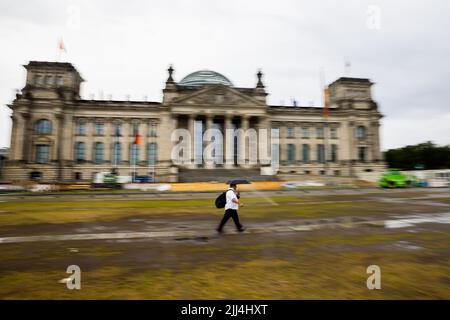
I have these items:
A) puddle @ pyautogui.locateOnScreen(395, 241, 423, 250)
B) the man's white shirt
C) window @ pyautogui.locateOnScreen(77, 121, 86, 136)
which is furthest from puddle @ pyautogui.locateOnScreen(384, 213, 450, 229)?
window @ pyautogui.locateOnScreen(77, 121, 86, 136)

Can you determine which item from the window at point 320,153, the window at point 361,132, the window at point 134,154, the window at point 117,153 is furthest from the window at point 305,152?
the window at point 117,153

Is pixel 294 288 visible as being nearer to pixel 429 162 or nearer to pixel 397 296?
pixel 397 296

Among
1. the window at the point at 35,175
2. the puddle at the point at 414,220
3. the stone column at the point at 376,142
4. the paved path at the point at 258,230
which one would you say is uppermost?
the stone column at the point at 376,142

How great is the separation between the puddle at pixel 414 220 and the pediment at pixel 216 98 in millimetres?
49617

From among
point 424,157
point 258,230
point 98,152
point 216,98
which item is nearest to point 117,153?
point 98,152

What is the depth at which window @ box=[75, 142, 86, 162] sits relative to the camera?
194 ft

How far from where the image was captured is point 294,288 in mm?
4477

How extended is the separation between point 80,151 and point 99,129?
19.6 ft

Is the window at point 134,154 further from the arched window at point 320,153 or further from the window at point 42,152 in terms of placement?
the arched window at point 320,153

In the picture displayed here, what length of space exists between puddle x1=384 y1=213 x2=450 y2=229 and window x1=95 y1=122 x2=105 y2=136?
5945cm

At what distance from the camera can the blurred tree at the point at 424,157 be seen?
81750mm

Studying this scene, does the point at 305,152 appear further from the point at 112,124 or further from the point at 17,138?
the point at 17,138

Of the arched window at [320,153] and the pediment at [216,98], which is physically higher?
the pediment at [216,98]
